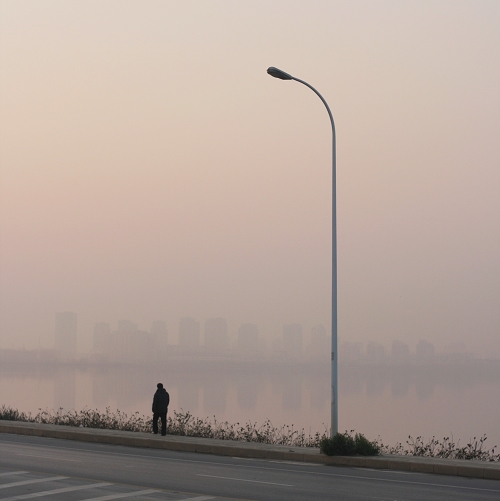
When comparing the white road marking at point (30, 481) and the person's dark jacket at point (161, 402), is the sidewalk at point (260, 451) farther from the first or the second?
the white road marking at point (30, 481)

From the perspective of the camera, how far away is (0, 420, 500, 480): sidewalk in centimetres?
1848

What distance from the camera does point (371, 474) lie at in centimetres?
1803

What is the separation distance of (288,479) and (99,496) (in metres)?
4.53

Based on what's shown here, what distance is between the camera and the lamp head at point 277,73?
21625 millimetres

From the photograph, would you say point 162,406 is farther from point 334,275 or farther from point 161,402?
point 334,275

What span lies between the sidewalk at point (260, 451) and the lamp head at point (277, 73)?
9823 mm

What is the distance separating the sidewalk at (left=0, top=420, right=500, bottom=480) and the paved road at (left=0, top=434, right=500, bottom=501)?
0.60 m

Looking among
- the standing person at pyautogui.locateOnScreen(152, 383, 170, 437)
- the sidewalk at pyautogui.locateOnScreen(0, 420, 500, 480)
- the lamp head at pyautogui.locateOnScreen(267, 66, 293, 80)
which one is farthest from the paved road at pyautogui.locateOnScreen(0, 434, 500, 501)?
the lamp head at pyautogui.locateOnScreen(267, 66, 293, 80)

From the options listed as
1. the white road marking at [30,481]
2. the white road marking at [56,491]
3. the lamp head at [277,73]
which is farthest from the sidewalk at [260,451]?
the lamp head at [277,73]

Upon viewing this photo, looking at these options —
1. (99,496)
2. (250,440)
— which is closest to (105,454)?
(250,440)

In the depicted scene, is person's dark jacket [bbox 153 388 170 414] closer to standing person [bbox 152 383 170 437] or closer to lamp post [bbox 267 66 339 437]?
standing person [bbox 152 383 170 437]

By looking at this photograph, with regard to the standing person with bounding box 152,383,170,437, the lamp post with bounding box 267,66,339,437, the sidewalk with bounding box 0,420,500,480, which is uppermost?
the lamp post with bounding box 267,66,339,437

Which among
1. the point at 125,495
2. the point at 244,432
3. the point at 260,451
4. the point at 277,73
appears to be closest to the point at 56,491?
the point at 125,495

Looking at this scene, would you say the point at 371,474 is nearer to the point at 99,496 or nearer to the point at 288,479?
the point at 288,479
